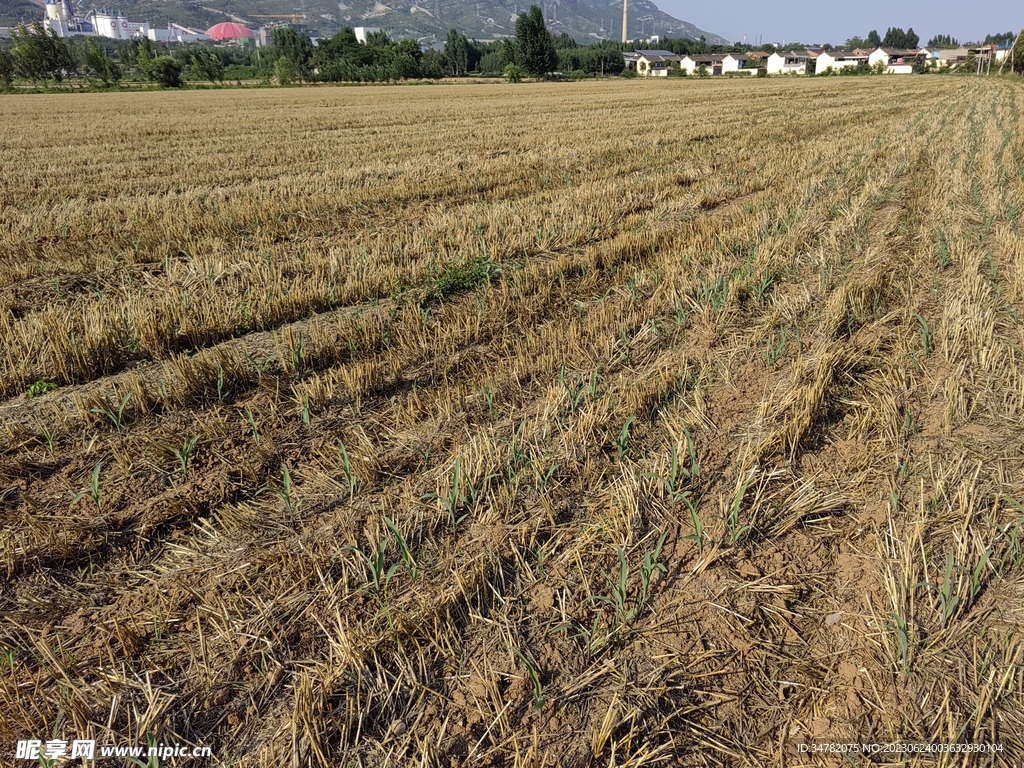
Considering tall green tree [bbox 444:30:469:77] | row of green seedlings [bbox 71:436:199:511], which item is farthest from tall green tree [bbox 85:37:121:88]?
row of green seedlings [bbox 71:436:199:511]

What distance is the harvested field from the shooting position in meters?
1.96

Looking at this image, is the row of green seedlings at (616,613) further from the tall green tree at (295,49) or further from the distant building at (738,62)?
the distant building at (738,62)

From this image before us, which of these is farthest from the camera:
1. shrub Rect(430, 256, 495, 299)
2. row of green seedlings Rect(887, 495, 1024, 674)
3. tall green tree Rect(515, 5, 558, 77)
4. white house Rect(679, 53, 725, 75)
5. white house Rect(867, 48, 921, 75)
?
white house Rect(679, 53, 725, 75)

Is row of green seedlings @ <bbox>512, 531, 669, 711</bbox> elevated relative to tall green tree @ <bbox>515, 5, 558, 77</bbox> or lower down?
lower down

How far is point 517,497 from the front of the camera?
293 centimetres

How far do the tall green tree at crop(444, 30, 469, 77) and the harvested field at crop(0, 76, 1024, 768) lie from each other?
346 feet

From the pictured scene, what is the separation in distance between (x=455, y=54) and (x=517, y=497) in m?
112

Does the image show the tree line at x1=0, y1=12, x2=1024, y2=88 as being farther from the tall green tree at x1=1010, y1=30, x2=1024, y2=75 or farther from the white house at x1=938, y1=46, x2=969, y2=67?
the white house at x1=938, y1=46, x2=969, y2=67

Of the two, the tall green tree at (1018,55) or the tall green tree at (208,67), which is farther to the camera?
the tall green tree at (208,67)

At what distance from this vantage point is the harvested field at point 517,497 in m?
1.96

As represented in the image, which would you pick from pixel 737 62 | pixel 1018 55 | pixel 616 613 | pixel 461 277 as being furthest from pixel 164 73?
pixel 737 62

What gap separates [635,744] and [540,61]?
88.9 m

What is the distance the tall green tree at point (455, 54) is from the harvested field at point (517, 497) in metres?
106

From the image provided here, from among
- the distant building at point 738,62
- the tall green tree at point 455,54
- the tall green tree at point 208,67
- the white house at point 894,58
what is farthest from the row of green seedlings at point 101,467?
the distant building at point 738,62
